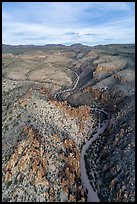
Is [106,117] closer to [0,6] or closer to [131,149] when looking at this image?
[131,149]

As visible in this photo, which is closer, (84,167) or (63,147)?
(84,167)

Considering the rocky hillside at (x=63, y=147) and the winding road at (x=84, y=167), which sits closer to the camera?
the rocky hillside at (x=63, y=147)

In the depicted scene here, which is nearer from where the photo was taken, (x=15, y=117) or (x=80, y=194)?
(x=80, y=194)

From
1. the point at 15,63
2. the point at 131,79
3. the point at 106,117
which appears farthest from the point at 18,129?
the point at 15,63

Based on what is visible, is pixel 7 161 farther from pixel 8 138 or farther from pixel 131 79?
pixel 131 79

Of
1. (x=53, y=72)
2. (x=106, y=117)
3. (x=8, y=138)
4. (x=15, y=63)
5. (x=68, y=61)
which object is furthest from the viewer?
(x=68, y=61)

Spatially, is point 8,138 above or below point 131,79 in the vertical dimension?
below

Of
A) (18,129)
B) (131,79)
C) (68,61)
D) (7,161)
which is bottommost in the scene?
(7,161)

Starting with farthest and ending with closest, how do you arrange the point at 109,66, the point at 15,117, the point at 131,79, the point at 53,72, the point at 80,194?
the point at 53,72
the point at 109,66
the point at 131,79
the point at 15,117
the point at 80,194

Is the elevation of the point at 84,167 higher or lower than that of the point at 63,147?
lower

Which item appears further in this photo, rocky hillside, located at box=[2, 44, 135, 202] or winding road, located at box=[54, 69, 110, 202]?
winding road, located at box=[54, 69, 110, 202]
